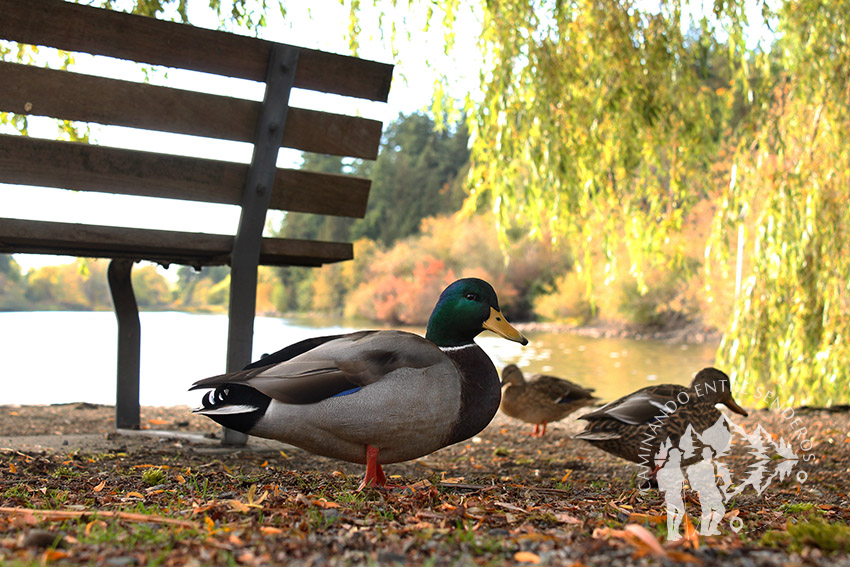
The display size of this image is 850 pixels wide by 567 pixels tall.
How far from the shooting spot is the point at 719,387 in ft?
12.3

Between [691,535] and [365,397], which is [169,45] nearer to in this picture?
[365,397]

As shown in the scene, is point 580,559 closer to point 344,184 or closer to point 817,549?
point 817,549

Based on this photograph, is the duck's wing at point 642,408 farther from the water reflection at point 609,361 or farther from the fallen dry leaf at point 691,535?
the water reflection at point 609,361

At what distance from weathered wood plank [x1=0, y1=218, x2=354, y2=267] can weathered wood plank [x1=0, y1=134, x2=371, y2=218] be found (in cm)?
19

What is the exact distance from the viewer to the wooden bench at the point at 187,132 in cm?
334

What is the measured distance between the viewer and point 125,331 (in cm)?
435

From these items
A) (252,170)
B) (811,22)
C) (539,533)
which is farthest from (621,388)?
(539,533)

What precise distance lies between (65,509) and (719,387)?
9.64 feet

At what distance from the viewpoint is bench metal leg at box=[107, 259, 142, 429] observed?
435cm

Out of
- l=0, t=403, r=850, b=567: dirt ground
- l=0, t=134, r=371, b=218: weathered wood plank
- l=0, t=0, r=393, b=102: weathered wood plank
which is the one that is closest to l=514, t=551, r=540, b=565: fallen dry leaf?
l=0, t=403, r=850, b=567: dirt ground

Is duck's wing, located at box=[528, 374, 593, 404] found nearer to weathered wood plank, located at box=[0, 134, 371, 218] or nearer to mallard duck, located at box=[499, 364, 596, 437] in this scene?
mallard duck, located at box=[499, 364, 596, 437]

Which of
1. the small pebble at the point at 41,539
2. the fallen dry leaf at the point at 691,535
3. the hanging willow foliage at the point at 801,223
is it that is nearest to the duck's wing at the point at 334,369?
the small pebble at the point at 41,539

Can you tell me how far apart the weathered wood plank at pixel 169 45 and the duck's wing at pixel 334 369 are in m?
1.67

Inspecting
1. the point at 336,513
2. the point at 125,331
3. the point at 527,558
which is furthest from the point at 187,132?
the point at 527,558
